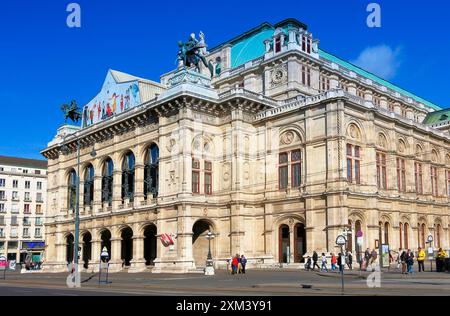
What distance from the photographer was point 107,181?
62125 millimetres

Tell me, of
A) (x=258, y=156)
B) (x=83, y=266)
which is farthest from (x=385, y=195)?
(x=83, y=266)

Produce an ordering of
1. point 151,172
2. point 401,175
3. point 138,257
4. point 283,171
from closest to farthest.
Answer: point 283,171
point 138,257
point 151,172
point 401,175

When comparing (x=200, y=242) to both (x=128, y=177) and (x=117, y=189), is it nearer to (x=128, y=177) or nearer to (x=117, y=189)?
(x=128, y=177)

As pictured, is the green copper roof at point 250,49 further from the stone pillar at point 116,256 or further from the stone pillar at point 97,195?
the stone pillar at point 116,256

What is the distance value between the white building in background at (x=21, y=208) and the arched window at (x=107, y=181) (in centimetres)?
5027

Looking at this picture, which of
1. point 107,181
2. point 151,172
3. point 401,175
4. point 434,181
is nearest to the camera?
point 151,172

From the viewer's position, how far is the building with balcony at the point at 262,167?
4844 cm

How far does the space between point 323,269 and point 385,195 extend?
1289 centimetres

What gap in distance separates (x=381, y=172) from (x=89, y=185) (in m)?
33.9

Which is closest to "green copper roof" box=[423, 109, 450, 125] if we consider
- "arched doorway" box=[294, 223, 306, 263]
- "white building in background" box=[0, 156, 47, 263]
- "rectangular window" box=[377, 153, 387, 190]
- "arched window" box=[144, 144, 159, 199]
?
"rectangular window" box=[377, 153, 387, 190]

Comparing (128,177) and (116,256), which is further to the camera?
(128,177)

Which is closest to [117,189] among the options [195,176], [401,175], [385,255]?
[195,176]

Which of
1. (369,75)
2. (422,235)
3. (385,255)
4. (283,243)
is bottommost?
(385,255)

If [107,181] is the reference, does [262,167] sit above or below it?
above
